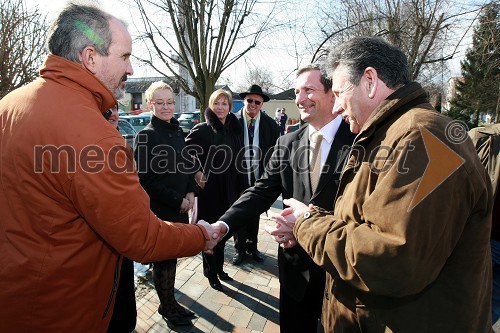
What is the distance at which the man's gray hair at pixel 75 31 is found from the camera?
1579mm

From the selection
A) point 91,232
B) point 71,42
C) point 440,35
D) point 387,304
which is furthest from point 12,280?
point 440,35

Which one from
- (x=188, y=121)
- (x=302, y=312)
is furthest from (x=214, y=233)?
(x=188, y=121)

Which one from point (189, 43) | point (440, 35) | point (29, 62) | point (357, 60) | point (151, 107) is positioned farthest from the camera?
point (440, 35)

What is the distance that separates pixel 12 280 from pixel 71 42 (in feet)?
3.78

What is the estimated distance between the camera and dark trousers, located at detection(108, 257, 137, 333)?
7.75 ft

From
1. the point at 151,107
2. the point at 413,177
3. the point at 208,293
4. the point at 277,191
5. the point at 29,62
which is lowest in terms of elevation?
the point at 208,293

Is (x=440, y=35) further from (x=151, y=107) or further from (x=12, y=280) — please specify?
(x=12, y=280)

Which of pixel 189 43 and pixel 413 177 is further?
pixel 189 43

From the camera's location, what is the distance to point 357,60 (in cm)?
158

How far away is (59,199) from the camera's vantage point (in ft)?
4.87

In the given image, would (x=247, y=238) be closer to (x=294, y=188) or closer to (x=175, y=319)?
(x=175, y=319)

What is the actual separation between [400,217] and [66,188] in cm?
139

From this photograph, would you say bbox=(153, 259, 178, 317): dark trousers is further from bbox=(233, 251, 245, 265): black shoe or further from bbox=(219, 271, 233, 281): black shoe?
bbox=(233, 251, 245, 265): black shoe
